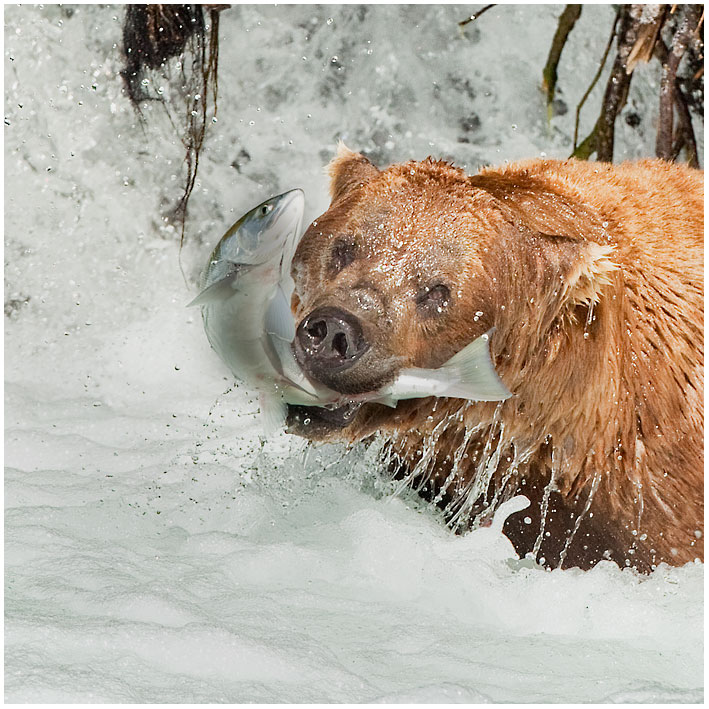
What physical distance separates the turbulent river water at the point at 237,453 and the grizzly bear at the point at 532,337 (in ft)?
0.89

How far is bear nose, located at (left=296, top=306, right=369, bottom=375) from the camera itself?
364 centimetres

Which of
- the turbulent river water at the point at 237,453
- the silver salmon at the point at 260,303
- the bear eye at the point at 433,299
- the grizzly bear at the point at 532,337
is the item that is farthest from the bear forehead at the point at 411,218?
the turbulent river water at the point at 237,453

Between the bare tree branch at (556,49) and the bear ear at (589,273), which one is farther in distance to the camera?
the bare tree branch at (556,49)

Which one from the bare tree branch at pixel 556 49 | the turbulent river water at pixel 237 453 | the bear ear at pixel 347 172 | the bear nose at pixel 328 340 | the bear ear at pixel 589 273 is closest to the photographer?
the turbulent river water at pixel 237 453

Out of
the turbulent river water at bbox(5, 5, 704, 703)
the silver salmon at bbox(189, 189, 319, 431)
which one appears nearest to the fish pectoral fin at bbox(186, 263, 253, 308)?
the silver salmon at bbox(189, 189, 319, 431)

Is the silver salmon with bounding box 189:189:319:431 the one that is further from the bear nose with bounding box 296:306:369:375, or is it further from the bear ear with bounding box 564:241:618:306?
the bear ear with bounding box 564:241:618:306

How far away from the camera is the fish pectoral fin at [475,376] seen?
3.52m

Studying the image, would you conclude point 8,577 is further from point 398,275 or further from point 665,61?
point 665,61

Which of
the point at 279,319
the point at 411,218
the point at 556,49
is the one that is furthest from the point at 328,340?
the point at 556,49

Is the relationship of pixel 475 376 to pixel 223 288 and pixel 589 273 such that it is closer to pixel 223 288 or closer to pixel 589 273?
pixel 589 273

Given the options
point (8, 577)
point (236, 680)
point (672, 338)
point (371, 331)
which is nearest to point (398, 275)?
point (371, 331)

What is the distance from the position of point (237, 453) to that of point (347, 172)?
5.80 ft

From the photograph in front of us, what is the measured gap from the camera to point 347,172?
4312mm

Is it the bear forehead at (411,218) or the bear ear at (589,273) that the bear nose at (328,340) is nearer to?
the bear forehead at (411,218)
